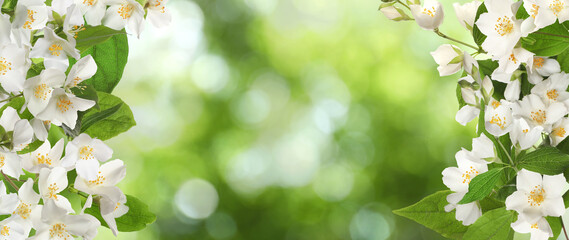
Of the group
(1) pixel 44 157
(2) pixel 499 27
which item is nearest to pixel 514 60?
(2) pixel 499 27

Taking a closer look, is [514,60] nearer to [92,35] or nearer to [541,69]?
[541,69]

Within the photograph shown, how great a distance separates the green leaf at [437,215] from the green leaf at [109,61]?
0.44 metres

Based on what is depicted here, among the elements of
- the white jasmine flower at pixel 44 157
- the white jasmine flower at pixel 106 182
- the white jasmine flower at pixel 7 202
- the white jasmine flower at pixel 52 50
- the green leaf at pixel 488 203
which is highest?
the white jasmine flower at pixel 52 50

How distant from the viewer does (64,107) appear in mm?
692

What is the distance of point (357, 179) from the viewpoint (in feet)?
16.8

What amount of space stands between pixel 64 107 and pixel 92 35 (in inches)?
4.0

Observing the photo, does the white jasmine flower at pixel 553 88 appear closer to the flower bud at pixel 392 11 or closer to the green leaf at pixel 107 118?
the flower bud at pixel 392 11

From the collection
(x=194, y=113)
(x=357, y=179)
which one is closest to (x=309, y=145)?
(x=357, y=179)

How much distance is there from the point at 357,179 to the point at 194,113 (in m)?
1.58

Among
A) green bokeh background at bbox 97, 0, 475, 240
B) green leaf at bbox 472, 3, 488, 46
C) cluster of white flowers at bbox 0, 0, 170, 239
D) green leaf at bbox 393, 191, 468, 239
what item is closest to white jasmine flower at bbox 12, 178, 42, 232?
cluster of white flowers at bbox 0, 0, 170, 239

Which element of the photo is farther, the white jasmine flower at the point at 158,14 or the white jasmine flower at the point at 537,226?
the white jasmine flower at the point at 158,14

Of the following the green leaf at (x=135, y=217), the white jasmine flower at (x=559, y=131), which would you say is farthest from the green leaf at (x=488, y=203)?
the green leaf at (x=135, y=217)

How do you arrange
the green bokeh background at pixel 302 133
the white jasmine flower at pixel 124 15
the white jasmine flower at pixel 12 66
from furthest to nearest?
the green bokeh background at pixel 302 133
the white jasmine flower at pixel 124 15
the white jasmine flower at pixel 12 66

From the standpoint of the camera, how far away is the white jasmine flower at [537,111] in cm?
70
